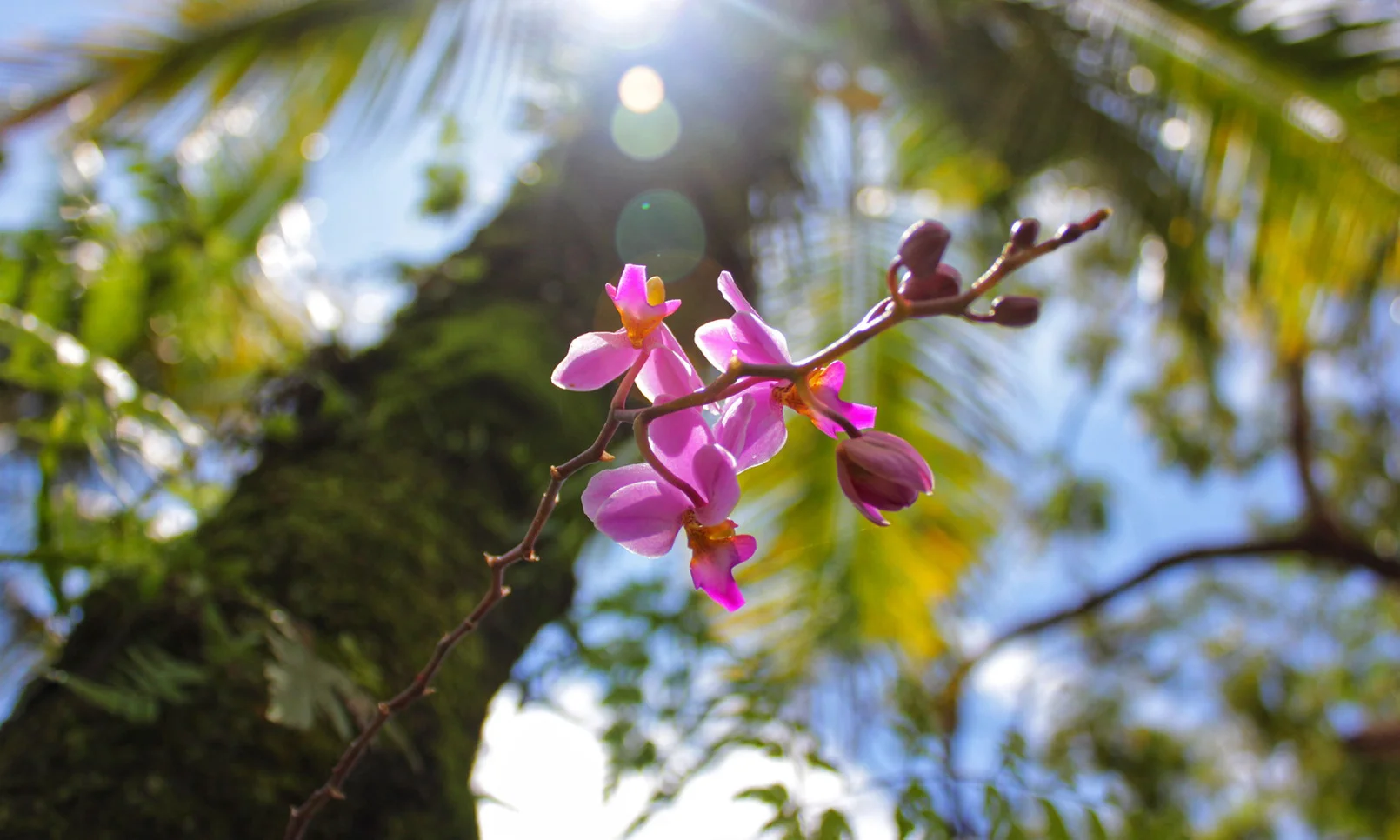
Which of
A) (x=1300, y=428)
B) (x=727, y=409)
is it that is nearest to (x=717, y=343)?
(x=727, y=409)

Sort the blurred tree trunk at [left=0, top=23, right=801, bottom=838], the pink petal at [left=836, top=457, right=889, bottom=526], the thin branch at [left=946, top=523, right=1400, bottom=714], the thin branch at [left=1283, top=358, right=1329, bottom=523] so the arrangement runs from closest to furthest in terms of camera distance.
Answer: the pink petal at [left=836, top=457, right=889, bottom=526]
the blurred tree trunk at [left=0, top=23, right=801, bottom=838]
the thin branch at [left=946, top=523, right=1400, bottom=714]
the thin branch at [left=1283, top=358, right=1329, bottom=523]

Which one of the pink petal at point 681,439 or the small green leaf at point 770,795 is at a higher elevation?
the pink petal at point 681,439

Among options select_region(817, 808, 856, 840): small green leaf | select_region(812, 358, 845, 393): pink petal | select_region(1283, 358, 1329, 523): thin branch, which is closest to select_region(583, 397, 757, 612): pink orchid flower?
select_region(812, 358, 845, 393): pink petal

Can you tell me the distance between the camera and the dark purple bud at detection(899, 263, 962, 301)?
0.57 metres

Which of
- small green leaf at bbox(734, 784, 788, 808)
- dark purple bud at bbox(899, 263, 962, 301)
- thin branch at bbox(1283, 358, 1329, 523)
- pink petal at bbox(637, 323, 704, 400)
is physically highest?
dark purple bud at bbox(899, 263, 962, 301)

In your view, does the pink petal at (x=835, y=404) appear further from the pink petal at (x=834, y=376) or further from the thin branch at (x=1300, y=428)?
the thin branch at (x=1300, y=428)

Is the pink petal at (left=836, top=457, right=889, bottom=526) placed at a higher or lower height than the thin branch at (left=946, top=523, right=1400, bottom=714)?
higher

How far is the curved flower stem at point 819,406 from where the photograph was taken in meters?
0.57

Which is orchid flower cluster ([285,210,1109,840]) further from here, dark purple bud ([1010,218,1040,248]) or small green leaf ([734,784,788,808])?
small green leaf ([734,784,788,808])

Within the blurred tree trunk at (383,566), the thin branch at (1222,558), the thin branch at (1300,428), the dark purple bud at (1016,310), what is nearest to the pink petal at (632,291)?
the dark purple bud at (1016,310)

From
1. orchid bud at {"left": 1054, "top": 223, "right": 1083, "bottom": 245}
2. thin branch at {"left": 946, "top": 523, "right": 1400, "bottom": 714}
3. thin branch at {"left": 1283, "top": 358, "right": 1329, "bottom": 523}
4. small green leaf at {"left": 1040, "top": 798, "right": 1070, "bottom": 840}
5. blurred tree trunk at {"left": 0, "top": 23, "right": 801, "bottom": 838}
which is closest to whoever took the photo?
orchid bud at {"left": 1054, "top": 223, "right": 1083, "bottom": 245}

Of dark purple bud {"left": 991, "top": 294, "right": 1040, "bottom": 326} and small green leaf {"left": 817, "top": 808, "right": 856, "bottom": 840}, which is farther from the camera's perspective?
small green leaf {"left": 817, "top": 808, "right": 856, "bottom": 840}

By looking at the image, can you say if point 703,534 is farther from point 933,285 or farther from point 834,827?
point 834,827

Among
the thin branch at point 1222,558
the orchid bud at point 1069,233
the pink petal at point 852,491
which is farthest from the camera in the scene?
the thin branch at point 1222,558
